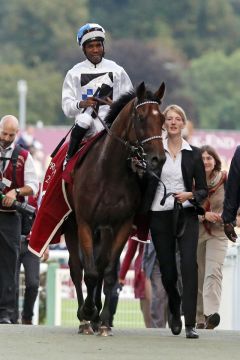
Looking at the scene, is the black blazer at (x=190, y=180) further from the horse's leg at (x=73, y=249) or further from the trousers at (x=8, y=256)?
the trousers at (x=8, y=256)

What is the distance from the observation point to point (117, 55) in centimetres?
11906

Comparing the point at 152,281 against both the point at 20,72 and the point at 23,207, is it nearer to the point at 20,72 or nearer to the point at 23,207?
the point at 23,207

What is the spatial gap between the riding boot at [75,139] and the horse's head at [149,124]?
67 centimetres

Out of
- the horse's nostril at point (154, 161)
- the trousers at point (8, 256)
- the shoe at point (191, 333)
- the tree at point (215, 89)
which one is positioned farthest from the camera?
the tree at point (215, 89)

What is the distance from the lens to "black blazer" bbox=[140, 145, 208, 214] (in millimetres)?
13617

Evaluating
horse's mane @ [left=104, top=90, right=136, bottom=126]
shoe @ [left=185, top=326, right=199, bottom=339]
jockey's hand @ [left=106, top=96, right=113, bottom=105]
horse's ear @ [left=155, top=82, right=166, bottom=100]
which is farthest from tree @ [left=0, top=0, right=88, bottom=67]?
shoe @ [left=185, top=326, right=199, bottom=339]

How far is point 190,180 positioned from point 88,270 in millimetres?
1067

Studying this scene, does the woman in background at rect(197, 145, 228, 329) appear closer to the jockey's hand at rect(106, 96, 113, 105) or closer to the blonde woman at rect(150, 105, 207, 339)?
the jockey's hand at rect(106, 96, 113, 105)

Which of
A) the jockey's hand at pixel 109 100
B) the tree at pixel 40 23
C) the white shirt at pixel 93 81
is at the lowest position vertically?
the jockey's hand at pixel 109 100

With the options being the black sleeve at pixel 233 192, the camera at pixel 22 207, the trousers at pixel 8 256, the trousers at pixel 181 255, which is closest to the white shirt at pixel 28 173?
the camera at pixel 22 207

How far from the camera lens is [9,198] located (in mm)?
15805

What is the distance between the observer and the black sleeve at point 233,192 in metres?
13.1

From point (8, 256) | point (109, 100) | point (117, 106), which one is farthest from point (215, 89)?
point (117, 106)

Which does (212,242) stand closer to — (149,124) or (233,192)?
(233,192)
